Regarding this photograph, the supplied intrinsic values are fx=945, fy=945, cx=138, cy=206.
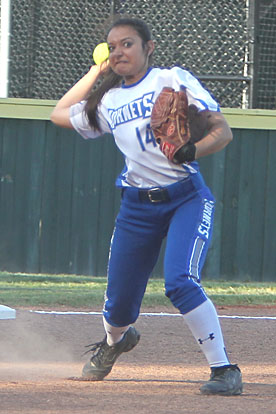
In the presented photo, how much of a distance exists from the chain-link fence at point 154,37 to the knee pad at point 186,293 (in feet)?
21.6

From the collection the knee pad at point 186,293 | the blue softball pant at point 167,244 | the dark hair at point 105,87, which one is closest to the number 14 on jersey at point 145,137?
the blue softball pant at point 167,244

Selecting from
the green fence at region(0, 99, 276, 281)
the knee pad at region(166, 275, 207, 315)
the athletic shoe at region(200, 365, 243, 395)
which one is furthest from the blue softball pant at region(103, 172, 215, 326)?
the green fence at region(0, 99, 276, 281)

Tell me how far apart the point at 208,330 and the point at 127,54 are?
1.42m

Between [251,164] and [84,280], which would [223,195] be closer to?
[251,164]

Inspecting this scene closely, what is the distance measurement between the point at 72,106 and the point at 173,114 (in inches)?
32.3

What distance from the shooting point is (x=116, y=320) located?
16.3 feet

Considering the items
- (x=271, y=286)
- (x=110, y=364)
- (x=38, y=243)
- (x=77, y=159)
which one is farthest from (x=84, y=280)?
(x=110, y=364)

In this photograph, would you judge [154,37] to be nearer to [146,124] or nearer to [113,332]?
[113,332]

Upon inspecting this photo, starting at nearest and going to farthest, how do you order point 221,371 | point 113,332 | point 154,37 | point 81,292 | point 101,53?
point 221,371 → point 113,332 → point 101,53 → point 81,292 → point 154,37

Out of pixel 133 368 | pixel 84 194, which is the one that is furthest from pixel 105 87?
pixel 84 194

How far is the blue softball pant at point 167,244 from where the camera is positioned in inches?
178

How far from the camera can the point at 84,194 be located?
427 inches

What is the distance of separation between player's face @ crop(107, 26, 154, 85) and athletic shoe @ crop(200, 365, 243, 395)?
1.50m

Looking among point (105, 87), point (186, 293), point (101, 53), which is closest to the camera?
point (186, 293)
